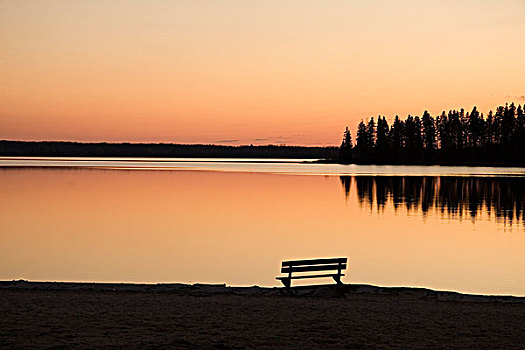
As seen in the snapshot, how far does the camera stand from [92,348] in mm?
10547

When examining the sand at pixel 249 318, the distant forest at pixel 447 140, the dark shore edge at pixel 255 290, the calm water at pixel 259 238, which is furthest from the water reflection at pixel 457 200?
the distant forest at pixel 447 140

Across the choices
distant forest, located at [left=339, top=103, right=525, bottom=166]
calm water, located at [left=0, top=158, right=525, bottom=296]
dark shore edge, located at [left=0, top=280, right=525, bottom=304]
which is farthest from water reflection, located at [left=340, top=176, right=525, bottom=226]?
distant forest, located at [left=339, top=103, right=525, bottom=166]

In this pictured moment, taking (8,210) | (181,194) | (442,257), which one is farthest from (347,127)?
(442,257)

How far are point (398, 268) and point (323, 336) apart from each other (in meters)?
18.0

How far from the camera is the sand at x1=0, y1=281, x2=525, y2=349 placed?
11203 millimetres

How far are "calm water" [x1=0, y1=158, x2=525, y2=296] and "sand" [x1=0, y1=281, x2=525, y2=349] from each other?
8.59 meters

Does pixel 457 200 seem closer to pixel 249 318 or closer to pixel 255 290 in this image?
pixel 255 290

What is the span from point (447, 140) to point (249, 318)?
17417 cm

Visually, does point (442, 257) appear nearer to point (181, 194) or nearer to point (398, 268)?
point (398, 268)

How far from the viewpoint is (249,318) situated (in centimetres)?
1320

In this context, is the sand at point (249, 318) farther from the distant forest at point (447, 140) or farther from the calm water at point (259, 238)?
the distant forest at point (447, 140)

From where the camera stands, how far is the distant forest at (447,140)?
6344 inches

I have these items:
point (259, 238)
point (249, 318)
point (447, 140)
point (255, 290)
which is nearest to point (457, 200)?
point (259, 238)

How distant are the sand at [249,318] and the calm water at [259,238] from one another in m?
8.59
